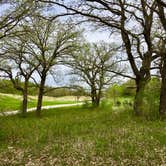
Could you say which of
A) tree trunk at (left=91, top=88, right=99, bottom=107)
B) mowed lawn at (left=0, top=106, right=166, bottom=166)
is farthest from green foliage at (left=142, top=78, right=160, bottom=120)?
tree trunk at (left=91, top=88, right=99, bottom=107)

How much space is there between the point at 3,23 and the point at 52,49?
17.4 metres

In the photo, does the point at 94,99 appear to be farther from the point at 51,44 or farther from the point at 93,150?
the point at 93,150

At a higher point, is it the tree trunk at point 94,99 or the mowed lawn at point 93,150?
the tree trunk at point 94,99

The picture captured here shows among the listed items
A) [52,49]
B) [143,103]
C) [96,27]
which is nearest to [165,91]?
[143,103]

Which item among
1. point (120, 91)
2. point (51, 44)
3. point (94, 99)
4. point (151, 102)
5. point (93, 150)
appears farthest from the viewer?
point (94, 99)

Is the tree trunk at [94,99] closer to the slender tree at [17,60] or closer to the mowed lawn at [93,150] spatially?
the slender tree at [17,60]

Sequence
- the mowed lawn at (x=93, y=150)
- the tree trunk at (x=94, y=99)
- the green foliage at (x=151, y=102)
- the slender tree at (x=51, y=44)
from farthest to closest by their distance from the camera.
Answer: the tree trunk at (x=94, y=99)
the slender tree at (x=51, y=44)
the green foliage at (x=151, y=102)
the mowed lawn at (x=93, y=150)

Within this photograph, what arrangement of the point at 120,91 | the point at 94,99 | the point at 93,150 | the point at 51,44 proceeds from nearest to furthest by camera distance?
the point at 93,150
the point at 51,44
the point at 120,91
the point at 94,99

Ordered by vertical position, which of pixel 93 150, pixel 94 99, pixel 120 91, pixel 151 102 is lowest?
pixel 93 150

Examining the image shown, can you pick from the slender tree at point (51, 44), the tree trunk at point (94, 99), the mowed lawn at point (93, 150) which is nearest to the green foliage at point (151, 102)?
the mowed lawn at point (93, 150)

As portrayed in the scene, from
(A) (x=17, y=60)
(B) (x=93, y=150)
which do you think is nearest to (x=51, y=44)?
(A) (x=17, y=60)

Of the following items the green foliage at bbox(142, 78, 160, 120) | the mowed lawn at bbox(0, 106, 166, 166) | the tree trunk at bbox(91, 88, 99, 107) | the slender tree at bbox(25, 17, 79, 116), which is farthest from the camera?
the tree trunk at bbox(91, 88, 99, 107)

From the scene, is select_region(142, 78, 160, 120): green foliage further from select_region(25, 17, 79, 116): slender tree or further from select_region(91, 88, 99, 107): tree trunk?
select_region(91, 88, 99, 107): tree trunk

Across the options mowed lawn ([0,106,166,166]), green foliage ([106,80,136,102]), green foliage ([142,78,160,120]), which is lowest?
mowed lawn ([0,106,166,166])
